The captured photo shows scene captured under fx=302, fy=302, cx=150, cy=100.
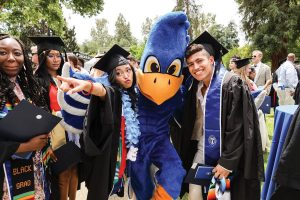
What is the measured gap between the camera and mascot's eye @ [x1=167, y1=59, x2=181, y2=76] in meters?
2.91

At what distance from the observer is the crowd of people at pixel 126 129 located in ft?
7.24

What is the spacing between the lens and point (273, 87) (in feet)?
27.2

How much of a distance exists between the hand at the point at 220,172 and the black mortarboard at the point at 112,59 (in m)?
1.24

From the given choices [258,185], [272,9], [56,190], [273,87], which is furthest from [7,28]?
[272,9]

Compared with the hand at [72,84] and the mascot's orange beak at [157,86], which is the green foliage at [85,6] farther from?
the hand at [72,84]

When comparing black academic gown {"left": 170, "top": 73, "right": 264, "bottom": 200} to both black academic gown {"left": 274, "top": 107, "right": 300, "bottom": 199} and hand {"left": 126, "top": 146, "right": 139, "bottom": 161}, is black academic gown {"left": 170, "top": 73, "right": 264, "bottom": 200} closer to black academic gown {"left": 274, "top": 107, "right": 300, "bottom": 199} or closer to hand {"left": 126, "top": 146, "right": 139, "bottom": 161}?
black academic gown {"left": 274, "top": 107, "right": 300, "bottom": 199}

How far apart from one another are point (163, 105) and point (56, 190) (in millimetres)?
1353

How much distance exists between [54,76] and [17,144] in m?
1.33

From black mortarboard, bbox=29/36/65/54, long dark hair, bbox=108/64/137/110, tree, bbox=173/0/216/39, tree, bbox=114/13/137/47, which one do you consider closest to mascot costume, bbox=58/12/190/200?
long dark hair, bbox=108/64/137/110

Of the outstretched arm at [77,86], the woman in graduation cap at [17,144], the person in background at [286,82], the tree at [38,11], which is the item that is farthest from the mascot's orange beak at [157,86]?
the tree at [38,11]

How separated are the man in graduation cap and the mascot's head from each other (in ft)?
0.47

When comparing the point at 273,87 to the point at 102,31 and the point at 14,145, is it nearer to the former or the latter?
the point at 14,145

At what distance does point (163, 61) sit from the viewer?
9.44 ft

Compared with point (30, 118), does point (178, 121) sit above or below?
below
